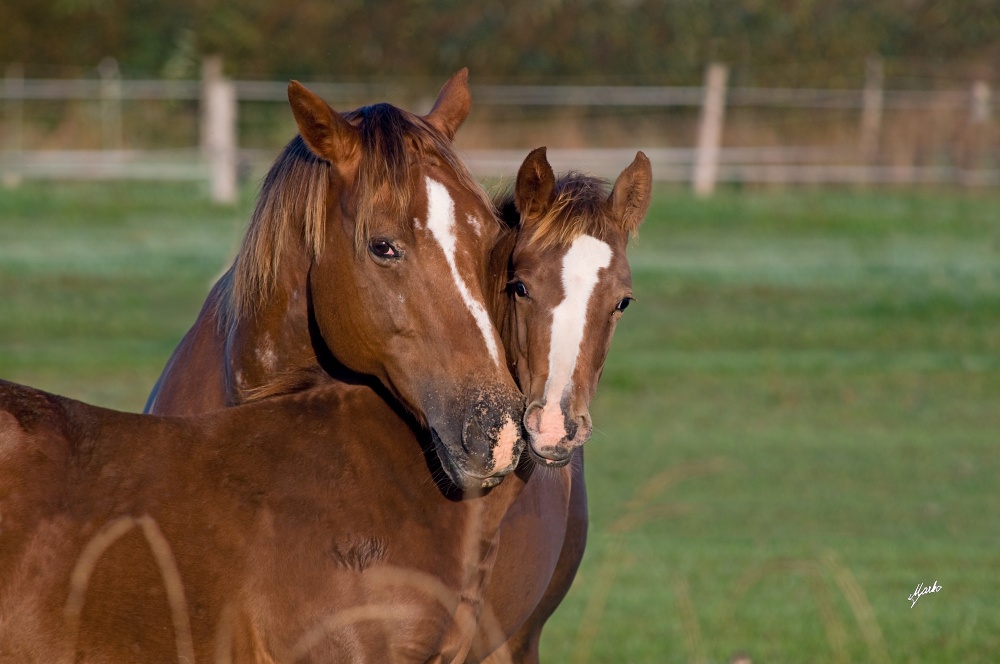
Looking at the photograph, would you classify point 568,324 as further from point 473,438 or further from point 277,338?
point 277,338

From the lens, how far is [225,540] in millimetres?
2631

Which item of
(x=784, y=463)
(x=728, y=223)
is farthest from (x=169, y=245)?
(x=784, y=463)

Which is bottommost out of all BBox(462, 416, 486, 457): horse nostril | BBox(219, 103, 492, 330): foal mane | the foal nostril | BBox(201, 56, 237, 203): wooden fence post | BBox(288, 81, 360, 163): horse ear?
BBox(462, 416, 486, 457): horse nostril

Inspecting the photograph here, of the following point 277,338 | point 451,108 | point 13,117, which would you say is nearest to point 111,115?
point 13,117

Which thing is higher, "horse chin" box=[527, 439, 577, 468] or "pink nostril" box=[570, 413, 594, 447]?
"pink nostril" box=[570, 413, 594, 447]

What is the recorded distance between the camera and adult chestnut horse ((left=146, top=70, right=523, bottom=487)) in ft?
9.34

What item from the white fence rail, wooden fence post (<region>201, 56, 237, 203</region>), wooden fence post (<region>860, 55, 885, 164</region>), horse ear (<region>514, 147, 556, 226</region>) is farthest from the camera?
wooden fence post (<region>860, 55, 885, 164</region>)

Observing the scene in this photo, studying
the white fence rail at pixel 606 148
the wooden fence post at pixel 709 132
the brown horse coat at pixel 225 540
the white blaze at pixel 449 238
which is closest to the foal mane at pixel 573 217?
the white blaze at pixel 449 238

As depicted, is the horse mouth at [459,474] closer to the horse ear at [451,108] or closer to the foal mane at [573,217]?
the foal mane at [573,217]

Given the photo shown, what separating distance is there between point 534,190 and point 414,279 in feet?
1.89

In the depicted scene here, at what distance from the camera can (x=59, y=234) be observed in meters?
17.2

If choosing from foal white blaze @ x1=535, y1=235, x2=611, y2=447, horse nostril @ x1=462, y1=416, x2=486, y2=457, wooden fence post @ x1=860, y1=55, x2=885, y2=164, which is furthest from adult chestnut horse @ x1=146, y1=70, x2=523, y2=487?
wooden fence post @ x1=860, y1=55, x2=885, y2=164

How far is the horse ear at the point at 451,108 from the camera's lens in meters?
3.59

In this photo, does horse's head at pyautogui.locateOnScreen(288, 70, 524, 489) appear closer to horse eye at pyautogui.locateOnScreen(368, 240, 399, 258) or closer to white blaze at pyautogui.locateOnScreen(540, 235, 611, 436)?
horse eye at pyautogui.locateOnScreen(368, 240, 399, 258)
